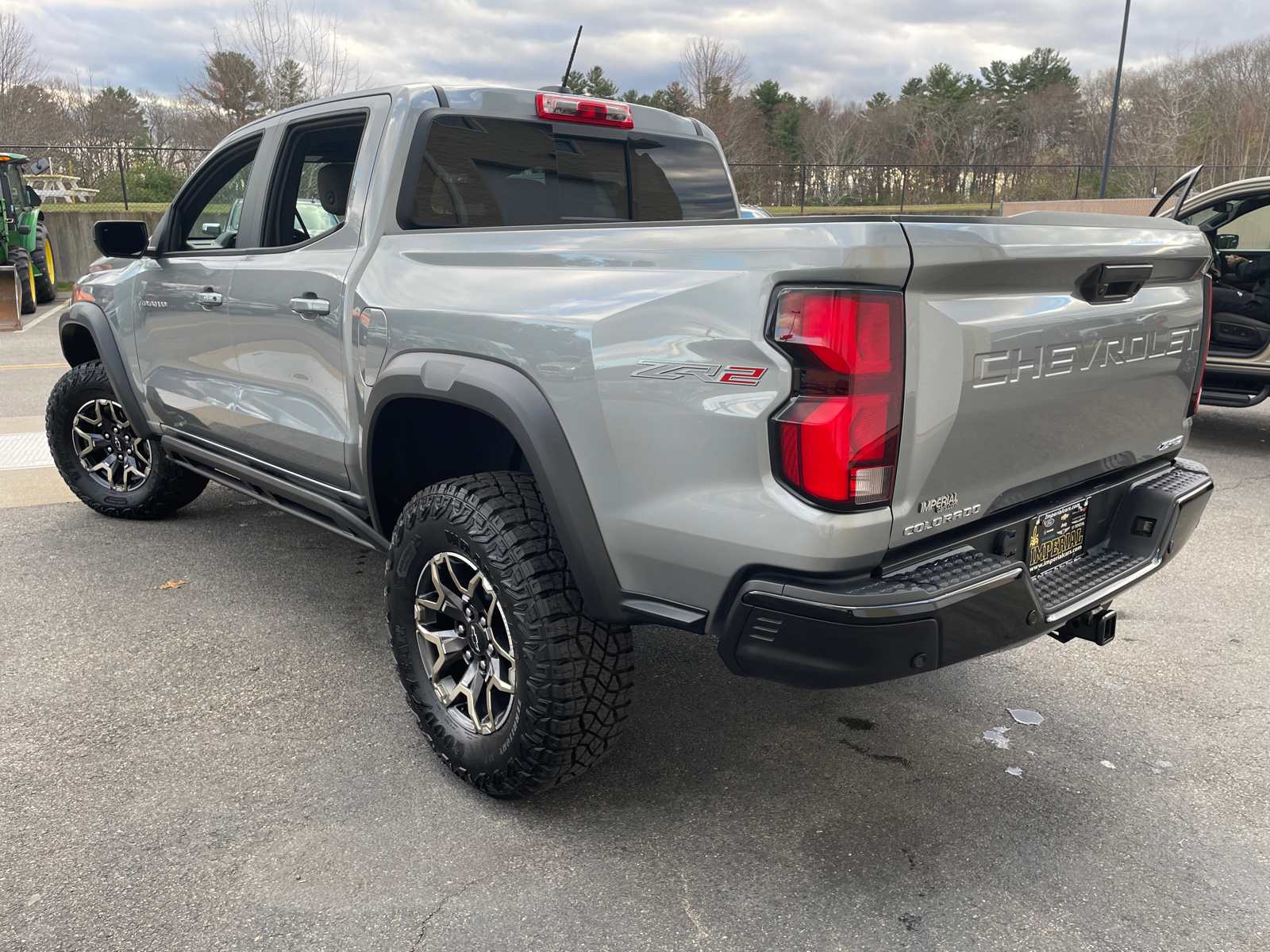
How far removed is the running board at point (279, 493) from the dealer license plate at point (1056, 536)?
1.96 metres

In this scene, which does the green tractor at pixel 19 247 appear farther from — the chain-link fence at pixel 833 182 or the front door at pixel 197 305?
the front door at pixel 197 305

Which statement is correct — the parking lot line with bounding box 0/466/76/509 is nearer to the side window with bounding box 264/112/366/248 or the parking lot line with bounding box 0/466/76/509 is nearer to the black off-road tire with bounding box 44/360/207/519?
the black off-road tire with bounding box 44/360/207/519

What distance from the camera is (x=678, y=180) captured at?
12.7 ft

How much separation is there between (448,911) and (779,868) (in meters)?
0.81

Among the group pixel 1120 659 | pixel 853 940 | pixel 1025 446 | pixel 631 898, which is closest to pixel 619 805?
pixel 631 898

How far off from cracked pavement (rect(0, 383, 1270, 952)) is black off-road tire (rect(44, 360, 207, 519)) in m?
1.10

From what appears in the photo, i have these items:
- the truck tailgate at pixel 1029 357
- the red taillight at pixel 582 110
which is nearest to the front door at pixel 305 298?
the red taillight at pixel 582 110

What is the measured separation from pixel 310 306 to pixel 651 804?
1.94 m

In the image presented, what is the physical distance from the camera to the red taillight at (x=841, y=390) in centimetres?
188

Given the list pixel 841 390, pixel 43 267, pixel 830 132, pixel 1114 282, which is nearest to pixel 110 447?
pixel 841 390

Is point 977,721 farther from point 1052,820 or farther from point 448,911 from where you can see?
point 448,911

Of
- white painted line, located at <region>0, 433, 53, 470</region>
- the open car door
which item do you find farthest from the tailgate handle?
white painted line, located at <region>0, 433, 53, 470</region>

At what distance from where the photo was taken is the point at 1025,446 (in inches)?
88.5

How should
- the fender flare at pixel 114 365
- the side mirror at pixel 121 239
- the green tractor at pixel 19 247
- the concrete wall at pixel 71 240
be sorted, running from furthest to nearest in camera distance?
1. the concrete wall at pixel 71 240
2. the green tractor at pixel 19 247
3. the fender flare at pixel 114 365
4. the side mirror at pixel 121 239
